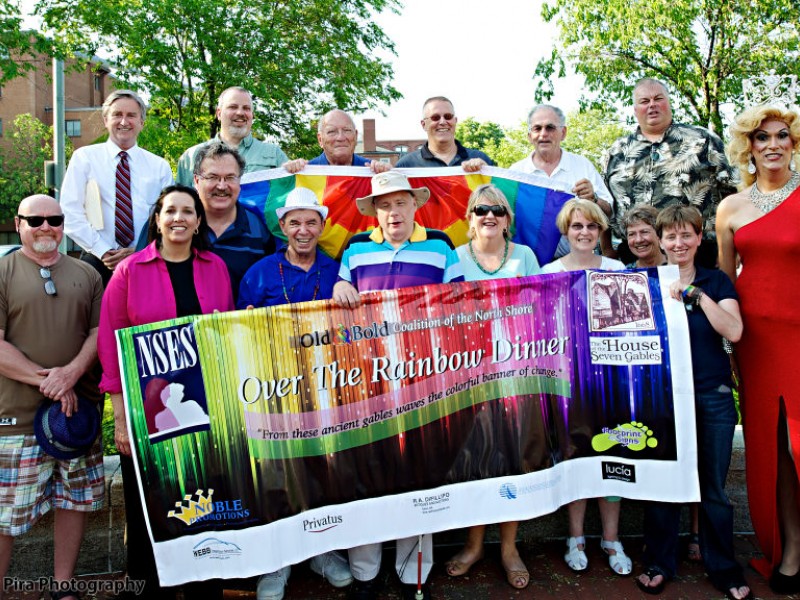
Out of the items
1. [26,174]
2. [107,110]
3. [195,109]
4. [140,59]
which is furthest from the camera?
[26,174]

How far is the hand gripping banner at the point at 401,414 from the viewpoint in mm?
3547

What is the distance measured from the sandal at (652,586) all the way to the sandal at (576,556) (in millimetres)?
322

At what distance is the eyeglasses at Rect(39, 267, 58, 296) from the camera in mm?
3732

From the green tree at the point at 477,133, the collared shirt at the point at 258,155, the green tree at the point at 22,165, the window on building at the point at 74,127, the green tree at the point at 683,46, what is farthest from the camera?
the green tree at the point at 477,133

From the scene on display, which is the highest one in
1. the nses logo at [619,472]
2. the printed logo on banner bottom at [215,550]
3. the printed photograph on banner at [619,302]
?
the printed photograph on banner at [619,302]

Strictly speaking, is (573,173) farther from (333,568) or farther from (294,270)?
(333,568)

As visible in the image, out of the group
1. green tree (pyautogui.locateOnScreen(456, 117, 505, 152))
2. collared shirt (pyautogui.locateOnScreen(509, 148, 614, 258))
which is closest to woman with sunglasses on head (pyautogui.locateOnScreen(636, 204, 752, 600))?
collared shirt (pyautogui.locateOnScreen(509, 148, 614, 258))

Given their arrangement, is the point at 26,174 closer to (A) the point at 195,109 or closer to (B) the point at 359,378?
(A) the point at 195,109

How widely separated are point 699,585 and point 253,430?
277 cm

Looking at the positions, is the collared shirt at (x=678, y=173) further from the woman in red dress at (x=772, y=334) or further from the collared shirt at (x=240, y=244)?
the collared shirt at (x=240, y=244)

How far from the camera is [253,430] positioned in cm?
362

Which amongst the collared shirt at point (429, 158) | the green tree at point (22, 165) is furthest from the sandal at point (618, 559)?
the green tree at point (22, 165)

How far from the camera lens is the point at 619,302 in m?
4.00

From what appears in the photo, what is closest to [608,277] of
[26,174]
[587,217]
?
[587,217]
